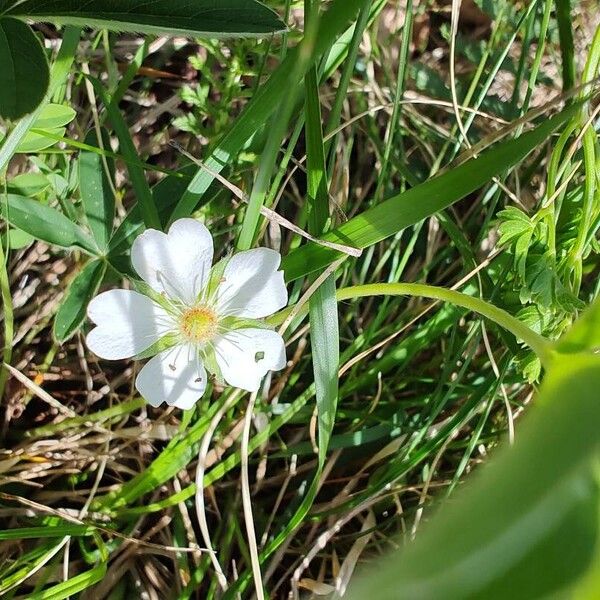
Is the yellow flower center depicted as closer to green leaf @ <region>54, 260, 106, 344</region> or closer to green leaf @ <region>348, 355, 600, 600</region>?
green leaf @ <region>54, 260, 106, 344</region>

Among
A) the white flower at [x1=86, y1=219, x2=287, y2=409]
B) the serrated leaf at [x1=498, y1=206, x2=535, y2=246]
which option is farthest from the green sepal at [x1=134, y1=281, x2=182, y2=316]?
the serrated leaf at [x1=498, y1=206, x2=535, y2=246]

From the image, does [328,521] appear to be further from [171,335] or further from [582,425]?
[582,425]

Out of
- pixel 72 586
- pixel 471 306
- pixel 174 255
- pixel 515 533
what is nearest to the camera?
pixel 515 533

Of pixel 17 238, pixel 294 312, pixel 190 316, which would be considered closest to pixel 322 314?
pixel 294 312

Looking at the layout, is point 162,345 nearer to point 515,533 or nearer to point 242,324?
point 242,324

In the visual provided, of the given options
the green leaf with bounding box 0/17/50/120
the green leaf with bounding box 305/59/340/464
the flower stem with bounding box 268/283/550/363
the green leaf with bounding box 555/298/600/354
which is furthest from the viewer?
the green leaf with bounding box 305/59/340/464

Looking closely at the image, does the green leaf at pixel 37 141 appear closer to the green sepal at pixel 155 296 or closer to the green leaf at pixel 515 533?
the green sepal at pixel 155 296
